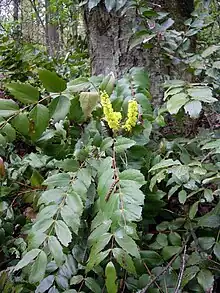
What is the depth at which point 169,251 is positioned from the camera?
3.00ft

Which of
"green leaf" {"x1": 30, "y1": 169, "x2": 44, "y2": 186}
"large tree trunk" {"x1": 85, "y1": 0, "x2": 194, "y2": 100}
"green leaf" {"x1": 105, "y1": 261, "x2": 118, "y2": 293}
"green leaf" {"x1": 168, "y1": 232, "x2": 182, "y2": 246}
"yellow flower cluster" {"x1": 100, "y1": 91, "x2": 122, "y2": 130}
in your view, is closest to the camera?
"green leaf" {"x1": 105, "y1": 261, "x2": 118, "y2": 293}

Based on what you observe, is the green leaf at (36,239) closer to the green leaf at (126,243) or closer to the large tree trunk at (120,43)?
the green leaf at (126,243)

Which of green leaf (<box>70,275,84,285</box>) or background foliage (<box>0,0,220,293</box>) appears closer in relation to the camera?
background foliage (<box>0,0,220,293</box>)

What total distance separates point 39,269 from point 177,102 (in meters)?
0.45

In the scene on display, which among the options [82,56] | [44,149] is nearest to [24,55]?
[82,56]

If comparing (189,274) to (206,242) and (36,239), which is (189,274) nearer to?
(206,242)

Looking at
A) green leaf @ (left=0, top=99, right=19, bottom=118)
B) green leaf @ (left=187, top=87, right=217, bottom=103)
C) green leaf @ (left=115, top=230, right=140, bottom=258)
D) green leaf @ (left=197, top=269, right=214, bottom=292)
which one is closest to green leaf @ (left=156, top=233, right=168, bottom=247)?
green leaf @ (left=197, top=269, right=214, bottom=292)

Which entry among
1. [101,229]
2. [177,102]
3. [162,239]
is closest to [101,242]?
[101,229]

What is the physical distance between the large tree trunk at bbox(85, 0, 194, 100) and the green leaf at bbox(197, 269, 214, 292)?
0.75 metres

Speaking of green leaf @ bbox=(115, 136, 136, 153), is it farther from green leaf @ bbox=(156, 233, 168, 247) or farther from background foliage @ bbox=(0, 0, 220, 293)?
green leaf @ bbox=(156, 233, 168, 247)

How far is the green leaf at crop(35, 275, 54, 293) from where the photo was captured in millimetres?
884

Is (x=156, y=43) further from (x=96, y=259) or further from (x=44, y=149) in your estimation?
(x=96, y=259)

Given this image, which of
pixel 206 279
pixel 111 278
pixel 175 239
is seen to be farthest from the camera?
pixel 175 239

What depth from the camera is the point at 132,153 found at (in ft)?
→ 3.14
